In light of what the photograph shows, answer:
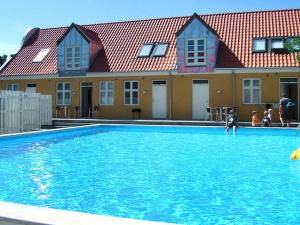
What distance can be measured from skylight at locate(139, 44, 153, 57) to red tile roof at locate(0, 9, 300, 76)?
0.37 metres

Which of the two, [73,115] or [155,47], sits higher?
[155,47]

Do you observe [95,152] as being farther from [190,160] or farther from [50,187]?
[50,187]

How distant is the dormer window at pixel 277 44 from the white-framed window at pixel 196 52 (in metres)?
4.06

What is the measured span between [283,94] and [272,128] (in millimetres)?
4788

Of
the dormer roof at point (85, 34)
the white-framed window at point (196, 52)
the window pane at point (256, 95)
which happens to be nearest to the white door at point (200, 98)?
the white-framed window at point (196, 52)

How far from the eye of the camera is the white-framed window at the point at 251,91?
2291cm

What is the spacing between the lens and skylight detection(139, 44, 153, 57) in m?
25.5

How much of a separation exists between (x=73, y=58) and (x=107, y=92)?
3357 mm

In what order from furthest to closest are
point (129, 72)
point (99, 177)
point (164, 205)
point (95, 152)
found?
point (129, 72), point (95, 152), point (99, 177), point (164, 205)

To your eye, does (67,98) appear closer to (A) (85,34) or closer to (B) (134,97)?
(A) (85,34)

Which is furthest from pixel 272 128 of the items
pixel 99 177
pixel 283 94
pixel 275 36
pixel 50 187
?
pixel 50 187

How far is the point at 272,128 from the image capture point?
18.6 m

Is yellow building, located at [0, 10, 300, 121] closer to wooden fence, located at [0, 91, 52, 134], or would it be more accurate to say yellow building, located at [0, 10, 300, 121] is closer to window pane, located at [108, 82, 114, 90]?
window pane, located at [108, 82, 114, 90]

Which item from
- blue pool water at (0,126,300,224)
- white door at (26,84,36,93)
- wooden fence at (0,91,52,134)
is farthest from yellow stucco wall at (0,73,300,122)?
blue pool water at (0,126,300,224)
